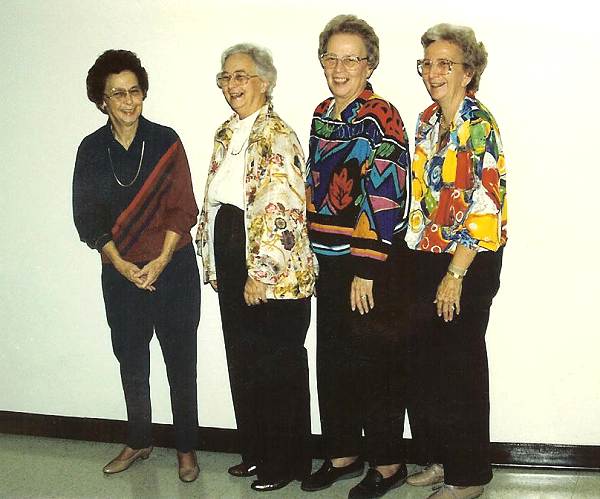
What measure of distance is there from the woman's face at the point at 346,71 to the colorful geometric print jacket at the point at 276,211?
0.75ft

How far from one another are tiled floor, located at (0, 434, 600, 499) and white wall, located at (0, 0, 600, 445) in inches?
6.2

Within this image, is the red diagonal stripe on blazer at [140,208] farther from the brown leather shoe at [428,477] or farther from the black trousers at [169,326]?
the brown leather shoe at [428,477]

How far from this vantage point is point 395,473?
277 cm

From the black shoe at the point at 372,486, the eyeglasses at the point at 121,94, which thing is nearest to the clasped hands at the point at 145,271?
the eyeglasses at the point at 121,94

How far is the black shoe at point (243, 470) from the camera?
294cm

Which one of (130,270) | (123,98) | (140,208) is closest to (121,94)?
(123,98)

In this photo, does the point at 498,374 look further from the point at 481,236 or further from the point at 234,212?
the point at 234,212

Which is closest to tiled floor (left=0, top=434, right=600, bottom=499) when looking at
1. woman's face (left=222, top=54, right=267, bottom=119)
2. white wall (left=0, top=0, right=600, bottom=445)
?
white wall (left=0, top=0, right=600, bottom=445)

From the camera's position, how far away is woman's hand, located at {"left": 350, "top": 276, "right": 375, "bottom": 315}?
2531 millimetres

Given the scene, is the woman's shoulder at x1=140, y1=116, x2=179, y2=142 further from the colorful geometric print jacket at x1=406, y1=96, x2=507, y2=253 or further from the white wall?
the colorful geometric print jacket at x1=406, y1=96, x2=507, y2=253

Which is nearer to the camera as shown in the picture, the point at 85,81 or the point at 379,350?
the point at 379,350

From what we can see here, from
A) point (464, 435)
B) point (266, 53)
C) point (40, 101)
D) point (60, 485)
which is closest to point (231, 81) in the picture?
point (266, 53)

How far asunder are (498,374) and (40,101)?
2.14m

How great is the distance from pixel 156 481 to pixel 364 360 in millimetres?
975
